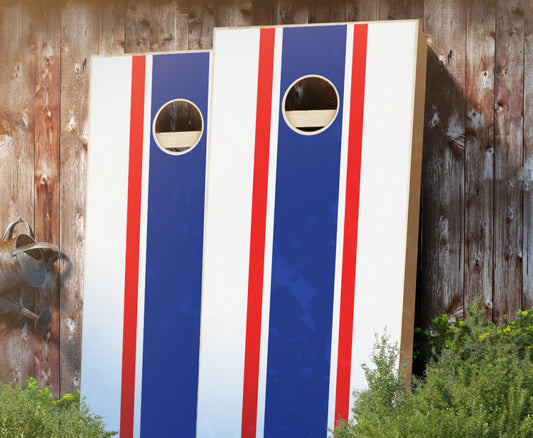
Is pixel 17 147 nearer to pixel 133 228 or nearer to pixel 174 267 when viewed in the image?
pixel 133 228

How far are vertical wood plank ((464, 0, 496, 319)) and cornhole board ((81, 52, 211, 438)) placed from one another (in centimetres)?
135

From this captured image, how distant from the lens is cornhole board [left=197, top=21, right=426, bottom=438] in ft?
8.20

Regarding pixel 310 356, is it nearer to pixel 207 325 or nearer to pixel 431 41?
pixel 207 325

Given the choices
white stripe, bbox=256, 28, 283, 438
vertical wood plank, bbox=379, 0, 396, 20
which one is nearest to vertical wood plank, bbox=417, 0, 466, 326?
vertical wood plank, bbox=379, 0, 396, 20

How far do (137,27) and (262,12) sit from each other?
31.0 inches

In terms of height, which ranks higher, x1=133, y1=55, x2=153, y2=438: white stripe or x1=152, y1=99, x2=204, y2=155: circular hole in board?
x1=152, y1=99, x2=204, y2=155: circular hole in board

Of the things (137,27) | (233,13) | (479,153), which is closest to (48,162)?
(137,27)

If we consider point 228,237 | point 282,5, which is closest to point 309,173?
point 228,237

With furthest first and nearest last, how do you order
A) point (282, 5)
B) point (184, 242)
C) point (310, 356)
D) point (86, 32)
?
point (86, 32)
point (282, 5)
point (184, 242)
point (310, 356)

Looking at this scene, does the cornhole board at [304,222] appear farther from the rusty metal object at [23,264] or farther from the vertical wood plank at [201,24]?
the rusty metal object at [23,264]

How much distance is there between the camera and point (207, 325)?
272cm

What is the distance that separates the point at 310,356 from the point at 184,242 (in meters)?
0.84

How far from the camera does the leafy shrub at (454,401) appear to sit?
178 cm

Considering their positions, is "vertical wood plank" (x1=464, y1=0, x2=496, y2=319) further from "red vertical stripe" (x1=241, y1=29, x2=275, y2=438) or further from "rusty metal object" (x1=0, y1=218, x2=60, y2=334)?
"rusty metal object" (x1=0, y1=218, x2=60, y2=334)
